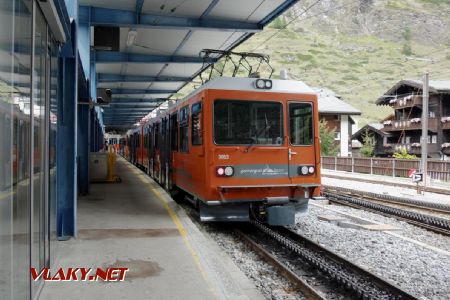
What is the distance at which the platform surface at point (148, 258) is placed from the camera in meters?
4.90

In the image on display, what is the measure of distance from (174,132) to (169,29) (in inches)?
150

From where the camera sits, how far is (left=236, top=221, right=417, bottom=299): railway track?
5711 millimetres

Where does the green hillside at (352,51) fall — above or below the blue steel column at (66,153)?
above

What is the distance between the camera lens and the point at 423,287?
6.20m

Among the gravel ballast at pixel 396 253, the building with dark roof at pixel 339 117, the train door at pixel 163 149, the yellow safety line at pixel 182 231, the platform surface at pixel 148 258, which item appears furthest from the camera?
the building with dark roof at pixel 339 117

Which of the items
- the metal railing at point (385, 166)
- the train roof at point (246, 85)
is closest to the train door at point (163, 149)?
the train roof at point (246, 85)

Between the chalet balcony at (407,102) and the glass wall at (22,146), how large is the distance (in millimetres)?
41864

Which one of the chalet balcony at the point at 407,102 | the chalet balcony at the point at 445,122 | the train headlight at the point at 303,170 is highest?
the chalet balcony at the point at 407,102

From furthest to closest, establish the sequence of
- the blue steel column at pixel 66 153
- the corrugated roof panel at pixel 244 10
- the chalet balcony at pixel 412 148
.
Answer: the chalet balcony at pixel 412 148, the corrugated roof panel at pixel 244 10, the blue steel column at pixel 66 153

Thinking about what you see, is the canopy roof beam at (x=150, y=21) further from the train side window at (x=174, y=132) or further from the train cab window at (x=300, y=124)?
the train cab window at (x=300, y=124)

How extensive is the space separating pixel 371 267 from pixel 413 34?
161101mm

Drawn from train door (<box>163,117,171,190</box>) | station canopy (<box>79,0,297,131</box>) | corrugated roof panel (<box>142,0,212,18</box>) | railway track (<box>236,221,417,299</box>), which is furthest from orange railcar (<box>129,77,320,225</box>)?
corrugated roof panel (<box>142,0,212,18</box>)

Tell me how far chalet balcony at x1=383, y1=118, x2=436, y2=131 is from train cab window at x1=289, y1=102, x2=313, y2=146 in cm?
3600

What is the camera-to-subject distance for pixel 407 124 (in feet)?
146
